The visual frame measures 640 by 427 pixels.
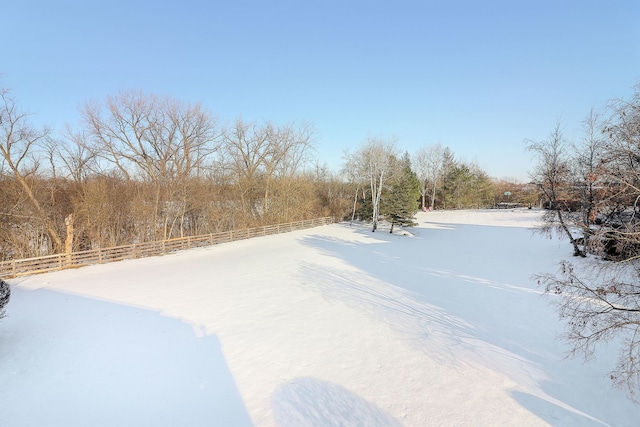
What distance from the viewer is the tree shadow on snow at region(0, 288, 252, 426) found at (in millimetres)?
3918

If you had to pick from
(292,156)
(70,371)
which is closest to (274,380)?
(70,371)

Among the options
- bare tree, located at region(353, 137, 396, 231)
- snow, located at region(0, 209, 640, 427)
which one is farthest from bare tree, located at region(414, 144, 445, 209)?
snow, located at region(0, 209, 640, 427)

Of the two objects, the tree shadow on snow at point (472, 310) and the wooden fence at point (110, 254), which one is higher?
the wooden fence at point (110, 254)

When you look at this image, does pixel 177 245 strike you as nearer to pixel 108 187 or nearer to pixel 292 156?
pixel 108 187

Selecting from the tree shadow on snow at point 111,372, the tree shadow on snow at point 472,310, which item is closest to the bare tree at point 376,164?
the tree shadow on snow at point 472,310

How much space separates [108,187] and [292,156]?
15795mm

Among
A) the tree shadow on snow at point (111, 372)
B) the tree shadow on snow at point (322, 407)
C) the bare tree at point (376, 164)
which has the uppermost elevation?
the bare tree at point (376, 164)

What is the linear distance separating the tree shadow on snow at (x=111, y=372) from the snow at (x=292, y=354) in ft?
0.08

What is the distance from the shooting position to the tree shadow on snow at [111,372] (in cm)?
392

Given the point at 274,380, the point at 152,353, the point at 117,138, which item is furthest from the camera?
the point at 117,138

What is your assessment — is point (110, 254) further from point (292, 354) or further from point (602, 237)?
point (602, 237)

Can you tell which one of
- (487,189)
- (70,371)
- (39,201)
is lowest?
(70,371)

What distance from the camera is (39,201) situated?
534 inches

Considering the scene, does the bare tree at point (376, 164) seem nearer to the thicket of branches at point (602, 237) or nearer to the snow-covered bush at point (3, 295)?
the thicket of branches at point (602, 237)
